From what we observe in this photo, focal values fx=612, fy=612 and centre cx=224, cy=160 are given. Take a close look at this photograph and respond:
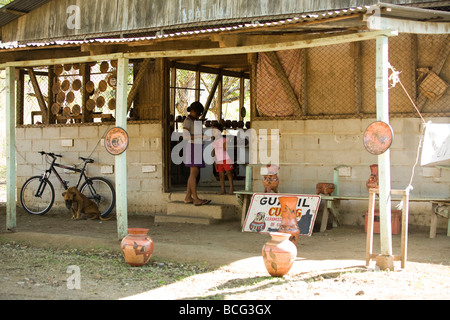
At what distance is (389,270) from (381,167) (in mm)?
1107

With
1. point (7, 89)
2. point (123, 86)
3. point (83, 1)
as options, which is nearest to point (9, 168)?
point (7, 89)

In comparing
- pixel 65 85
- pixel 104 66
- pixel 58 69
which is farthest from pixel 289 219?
pixel 58 69

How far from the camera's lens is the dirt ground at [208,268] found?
5.96m

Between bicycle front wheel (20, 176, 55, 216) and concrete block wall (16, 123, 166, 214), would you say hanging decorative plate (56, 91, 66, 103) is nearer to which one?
concrete block wall (16, 123, 166, 214)

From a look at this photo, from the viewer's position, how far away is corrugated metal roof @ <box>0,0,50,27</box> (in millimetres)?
13248

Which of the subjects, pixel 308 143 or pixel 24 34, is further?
pixel 24 34

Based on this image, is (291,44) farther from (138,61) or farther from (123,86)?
(138,61)

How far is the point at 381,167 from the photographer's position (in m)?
6.66

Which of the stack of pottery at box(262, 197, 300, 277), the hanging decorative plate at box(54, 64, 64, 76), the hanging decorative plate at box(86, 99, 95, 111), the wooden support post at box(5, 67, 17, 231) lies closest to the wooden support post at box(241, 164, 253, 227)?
the stack of pottery at box(262, 197, 300, 277)

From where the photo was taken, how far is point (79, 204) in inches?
441

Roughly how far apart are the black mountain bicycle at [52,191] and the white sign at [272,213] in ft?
10.4

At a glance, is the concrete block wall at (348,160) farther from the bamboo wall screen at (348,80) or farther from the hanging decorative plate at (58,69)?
the hanging decorative plate at (58,69)

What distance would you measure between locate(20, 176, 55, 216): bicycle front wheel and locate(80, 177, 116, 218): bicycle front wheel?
2.43ft

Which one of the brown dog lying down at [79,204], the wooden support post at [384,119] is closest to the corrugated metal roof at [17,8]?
the brown dog lying down at [79,204]
